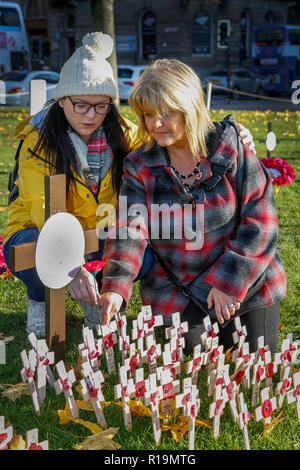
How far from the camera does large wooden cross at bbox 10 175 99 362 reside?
8.08 ft

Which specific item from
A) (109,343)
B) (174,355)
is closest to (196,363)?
(174,355)

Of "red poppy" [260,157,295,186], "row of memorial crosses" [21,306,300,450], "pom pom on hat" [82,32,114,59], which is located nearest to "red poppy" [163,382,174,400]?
"row of memorial crosses" [21,306,300,450]

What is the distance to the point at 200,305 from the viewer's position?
2.94 m

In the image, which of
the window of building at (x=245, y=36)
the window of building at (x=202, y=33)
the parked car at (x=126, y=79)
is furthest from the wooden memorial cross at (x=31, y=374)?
the window of building at (x=245, y=36)

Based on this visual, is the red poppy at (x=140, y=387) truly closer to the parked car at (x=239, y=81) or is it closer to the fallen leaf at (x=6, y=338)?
the fallen leaf at (x=6, y=338)

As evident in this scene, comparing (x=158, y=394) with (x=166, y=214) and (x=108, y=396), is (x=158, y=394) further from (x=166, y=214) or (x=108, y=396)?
(x=166, y=214)

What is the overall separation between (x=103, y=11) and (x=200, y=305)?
30.8 ft

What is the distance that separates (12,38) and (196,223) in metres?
23.3

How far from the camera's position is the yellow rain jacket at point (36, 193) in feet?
9.55

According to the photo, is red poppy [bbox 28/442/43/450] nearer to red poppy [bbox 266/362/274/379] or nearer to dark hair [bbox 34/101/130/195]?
red poppy [bbox 266/362/274/379]

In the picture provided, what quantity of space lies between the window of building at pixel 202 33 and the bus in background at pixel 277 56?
9.92 feet

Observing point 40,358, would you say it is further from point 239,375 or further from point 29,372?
point 239,375

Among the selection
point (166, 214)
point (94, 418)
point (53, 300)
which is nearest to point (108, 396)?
point (94, 418)

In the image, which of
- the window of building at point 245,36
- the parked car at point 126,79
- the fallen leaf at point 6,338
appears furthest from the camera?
the window of building at point 245,36
